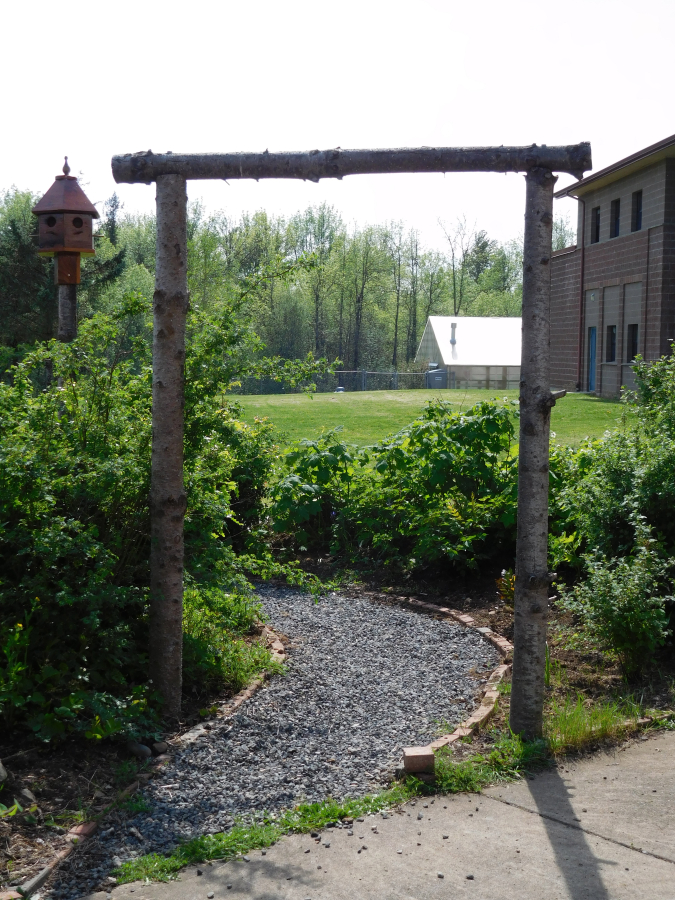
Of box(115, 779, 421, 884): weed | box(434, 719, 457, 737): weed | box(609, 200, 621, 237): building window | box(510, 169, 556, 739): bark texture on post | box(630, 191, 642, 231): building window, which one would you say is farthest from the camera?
box(609, 200, 621, 237): building window

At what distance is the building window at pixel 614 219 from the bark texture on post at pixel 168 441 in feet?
86.6

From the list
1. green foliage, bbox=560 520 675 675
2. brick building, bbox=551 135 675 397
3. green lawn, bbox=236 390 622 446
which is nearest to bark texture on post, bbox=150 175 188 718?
green foliage, bbox=560 520 675 675

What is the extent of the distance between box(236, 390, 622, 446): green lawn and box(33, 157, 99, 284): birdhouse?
652 centimetres

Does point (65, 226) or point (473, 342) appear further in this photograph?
point (473, 342)

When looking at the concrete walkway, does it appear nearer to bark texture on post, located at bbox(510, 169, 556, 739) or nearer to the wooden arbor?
bark texture on post, located at bbox(510, 169, 556, 739)

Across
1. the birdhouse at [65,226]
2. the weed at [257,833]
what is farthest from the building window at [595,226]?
the weed at [257,833]

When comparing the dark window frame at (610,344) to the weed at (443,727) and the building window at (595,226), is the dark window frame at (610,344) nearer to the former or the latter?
the building window at (595,226)

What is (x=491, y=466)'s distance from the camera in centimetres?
821

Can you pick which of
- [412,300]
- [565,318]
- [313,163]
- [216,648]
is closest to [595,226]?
[565,318]

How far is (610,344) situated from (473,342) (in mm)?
14404

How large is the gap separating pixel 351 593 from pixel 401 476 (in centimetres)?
142

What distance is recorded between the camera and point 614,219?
2838 cm

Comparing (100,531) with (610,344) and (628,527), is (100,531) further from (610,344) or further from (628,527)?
(610,344)

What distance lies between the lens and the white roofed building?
40.2 metres
